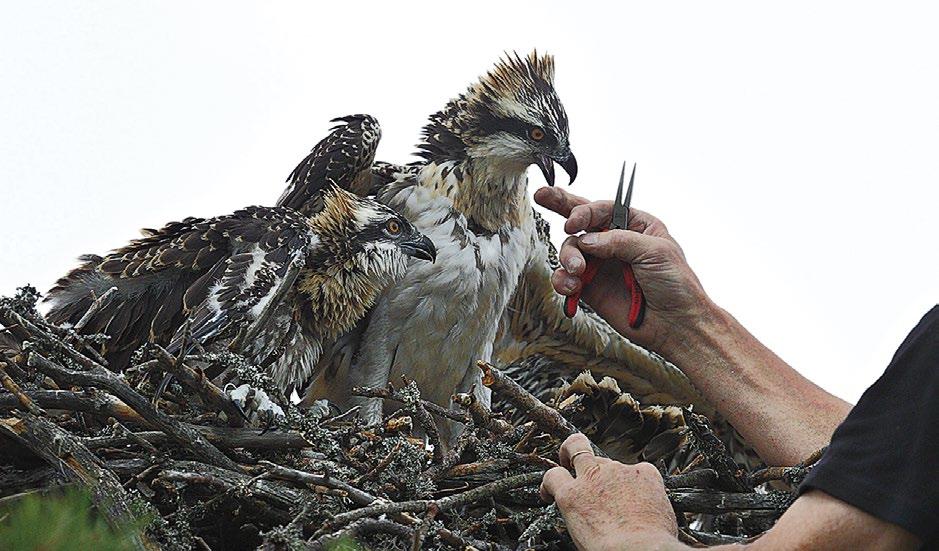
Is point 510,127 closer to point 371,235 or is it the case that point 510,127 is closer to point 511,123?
point 511,123

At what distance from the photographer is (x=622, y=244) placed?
171 inches

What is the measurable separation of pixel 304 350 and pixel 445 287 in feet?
2.57

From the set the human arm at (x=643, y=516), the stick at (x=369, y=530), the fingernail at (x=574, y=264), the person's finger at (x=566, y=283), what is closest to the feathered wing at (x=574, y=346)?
the person's finger at (x=566, y=283)

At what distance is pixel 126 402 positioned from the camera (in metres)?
3.42

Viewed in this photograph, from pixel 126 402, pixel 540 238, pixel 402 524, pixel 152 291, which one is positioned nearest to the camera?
pixel 402 524

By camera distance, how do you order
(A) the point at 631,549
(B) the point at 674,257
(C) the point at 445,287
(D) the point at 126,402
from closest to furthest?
1. (A) the point at 631,549
2. (D) the point at 126,402
3. (B) the point at 674,257
4. (C) the point at 445,287

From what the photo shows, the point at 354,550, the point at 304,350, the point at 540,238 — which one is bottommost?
the point at 354,550

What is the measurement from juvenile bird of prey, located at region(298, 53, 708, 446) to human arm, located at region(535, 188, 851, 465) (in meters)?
0.84

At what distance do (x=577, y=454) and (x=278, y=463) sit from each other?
1104 mm

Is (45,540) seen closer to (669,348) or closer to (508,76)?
(669,348)

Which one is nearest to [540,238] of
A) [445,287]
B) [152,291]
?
[445,287]

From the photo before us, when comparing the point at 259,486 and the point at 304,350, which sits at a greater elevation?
the point at 304,350

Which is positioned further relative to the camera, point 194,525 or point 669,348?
point 669,348

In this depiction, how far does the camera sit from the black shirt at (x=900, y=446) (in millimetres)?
2104
